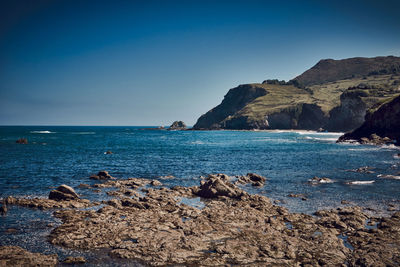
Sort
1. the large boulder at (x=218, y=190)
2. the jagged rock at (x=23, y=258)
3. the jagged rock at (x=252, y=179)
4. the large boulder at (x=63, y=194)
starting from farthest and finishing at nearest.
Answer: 1. the jagged rock at (x=252, y=179)
2. the large boulder at (x=218, y=190)
3. the large boulder at (x=63, y=194)
4. the jagged rock at (x=23, y=258)

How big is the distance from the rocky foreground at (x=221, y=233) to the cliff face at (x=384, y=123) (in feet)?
296

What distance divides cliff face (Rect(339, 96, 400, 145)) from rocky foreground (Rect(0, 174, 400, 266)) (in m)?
90.2

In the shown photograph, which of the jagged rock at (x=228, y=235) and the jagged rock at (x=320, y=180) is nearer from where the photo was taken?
the jagged rock at (x=228, y=235)

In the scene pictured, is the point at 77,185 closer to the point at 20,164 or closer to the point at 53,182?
the point at 53,182

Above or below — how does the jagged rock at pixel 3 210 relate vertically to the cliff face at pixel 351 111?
below

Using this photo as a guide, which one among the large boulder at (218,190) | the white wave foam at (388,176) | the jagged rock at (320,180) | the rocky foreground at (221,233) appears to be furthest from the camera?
the white wave foam at (388,176)

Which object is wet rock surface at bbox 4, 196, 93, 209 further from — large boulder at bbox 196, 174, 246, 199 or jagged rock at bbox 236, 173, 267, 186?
jagged rock at bbox 236, 173, 267, 186

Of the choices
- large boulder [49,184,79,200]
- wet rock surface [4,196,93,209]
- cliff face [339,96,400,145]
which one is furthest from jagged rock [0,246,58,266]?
cliff face [339,96,400,145]

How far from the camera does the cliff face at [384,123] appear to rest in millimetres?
101375

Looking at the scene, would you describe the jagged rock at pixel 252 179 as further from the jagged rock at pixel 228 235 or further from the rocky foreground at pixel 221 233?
the jagged rock at pixel 228 235

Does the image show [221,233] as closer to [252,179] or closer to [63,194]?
[63,194]

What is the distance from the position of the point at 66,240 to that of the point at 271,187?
27232 millimetres

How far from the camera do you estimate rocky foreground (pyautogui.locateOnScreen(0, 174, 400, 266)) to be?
16.5 meters

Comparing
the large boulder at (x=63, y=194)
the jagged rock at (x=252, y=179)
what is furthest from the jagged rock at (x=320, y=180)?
the large boulder at (x=63, y=194)
